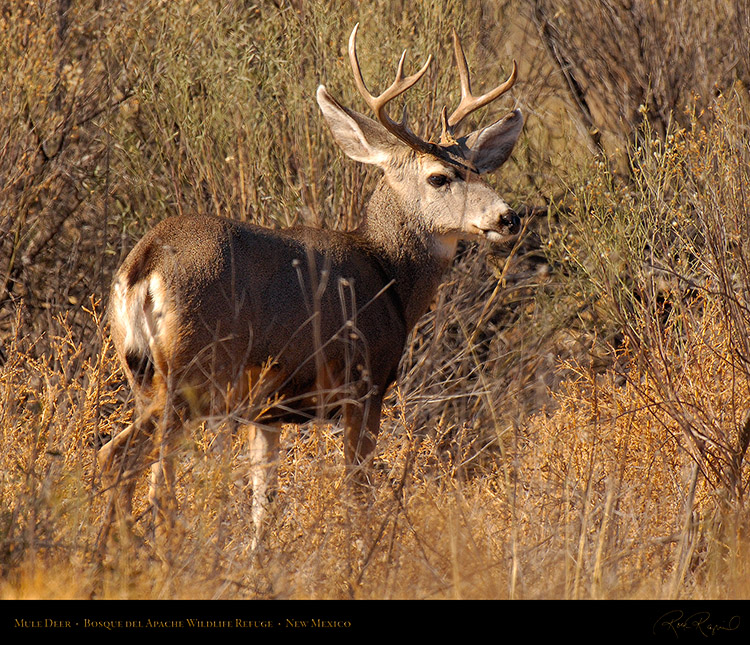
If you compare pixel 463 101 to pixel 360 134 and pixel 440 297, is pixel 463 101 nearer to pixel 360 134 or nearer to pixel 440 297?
pixel 360 134

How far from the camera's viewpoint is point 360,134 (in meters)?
6.45

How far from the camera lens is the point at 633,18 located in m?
8.50

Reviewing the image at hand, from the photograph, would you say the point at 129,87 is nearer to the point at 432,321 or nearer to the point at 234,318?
the point at 432,321

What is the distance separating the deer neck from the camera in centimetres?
620

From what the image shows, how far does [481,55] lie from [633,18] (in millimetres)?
1313

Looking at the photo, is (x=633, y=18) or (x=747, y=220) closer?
(x=747, y=220)

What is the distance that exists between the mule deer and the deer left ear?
0.32m

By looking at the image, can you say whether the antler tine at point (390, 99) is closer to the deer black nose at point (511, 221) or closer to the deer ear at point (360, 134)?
the deer ear at point (360, 134)

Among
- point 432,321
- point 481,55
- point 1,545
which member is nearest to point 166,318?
point 1,545

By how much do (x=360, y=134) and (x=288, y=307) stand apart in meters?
1.74

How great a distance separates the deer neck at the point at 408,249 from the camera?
620 cm

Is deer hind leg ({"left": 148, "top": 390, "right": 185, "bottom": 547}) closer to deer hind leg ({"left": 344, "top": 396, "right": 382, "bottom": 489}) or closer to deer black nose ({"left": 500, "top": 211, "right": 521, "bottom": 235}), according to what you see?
deer hind leg ({"left": 344, "top": 396, "right": 382, "bottom": 489})

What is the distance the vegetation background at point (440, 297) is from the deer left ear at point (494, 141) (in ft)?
1.87

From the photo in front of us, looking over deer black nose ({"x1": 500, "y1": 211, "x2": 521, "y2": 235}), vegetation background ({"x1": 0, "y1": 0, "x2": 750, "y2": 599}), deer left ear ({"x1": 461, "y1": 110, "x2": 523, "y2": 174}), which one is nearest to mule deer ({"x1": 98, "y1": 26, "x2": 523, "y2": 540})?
deer black nose ({"x1": 500, "y1": 211, "x2": 521, "y2": 235})
